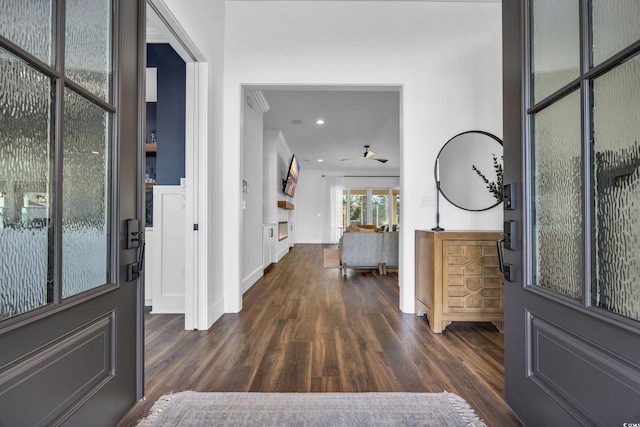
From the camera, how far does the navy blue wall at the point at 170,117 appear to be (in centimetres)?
259

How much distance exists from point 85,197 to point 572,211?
5.60 feet

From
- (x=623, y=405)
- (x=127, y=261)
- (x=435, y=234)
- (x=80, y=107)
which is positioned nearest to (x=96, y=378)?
(x=127, y=261)

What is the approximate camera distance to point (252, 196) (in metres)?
3.90

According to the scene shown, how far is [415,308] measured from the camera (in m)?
2.65

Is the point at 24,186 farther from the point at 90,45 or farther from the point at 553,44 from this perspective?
the point at 553,44

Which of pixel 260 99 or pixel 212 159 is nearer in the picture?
pixel 212 159

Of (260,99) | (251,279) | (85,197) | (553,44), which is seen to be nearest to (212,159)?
(85,197)

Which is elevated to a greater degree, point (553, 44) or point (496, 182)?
point (553, 44)

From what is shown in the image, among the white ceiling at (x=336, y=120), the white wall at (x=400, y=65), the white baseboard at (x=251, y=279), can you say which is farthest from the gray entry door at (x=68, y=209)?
the white baseboard at (x=251, y=279)

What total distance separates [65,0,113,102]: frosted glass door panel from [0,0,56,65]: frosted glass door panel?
0.22ft

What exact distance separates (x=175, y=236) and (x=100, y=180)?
1620 mm

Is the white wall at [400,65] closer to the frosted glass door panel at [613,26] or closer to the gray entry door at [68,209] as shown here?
the gray entry door at [68,209]

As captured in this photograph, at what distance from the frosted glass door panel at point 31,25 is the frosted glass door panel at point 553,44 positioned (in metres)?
1.67

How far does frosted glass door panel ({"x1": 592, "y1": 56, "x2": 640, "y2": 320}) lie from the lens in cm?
78
